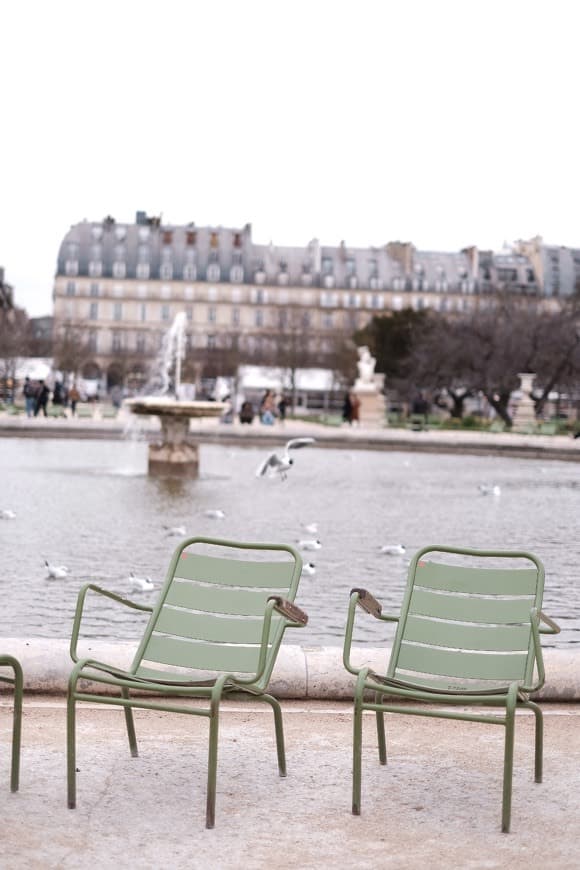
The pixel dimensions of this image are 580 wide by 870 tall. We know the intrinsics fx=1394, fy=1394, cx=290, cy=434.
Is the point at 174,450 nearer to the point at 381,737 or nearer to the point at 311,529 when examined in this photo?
the point at 311,529

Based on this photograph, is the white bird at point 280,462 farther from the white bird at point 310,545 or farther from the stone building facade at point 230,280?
the stone building facade at point 230,280

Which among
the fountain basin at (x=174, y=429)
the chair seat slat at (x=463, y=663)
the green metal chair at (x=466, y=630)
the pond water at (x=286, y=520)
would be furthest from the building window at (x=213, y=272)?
the chair seat slat at (x=463, y=663)

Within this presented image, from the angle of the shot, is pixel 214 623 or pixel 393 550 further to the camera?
pixel 393 550

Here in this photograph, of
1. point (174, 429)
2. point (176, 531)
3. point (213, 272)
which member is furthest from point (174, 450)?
point (213, 272)

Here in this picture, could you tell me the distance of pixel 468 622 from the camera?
490cm

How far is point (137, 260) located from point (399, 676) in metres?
104

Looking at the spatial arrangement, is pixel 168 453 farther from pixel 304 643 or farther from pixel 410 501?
pixel 304 643

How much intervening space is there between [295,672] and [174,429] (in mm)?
16248

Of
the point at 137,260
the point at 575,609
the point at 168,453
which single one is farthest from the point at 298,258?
the point at 575,609

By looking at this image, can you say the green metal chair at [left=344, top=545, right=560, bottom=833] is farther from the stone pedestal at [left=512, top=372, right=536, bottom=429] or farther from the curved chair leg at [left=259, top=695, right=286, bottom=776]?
A: the stone pedestal at [left=512, top=372, right=536, bottom=429]

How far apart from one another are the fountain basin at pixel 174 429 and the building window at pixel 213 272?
3389 inches

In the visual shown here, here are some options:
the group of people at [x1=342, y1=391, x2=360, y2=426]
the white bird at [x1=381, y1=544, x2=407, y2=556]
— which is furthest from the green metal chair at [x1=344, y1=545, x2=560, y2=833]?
the group of people at [x1=342, y1=391, x2=360, y2=426]

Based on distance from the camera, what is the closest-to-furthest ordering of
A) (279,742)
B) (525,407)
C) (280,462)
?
(279,742) → (280,462) → (525,407)

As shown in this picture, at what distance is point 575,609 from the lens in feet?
31.1
